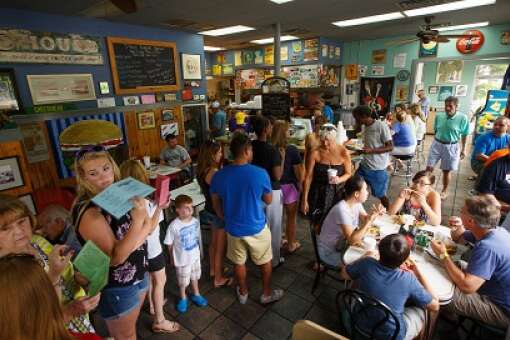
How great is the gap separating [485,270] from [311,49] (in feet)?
27.1

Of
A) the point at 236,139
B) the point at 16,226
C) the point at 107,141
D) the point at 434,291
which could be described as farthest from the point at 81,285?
the point at 107,141

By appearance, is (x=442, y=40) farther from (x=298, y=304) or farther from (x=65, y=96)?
(x=65, y=96)

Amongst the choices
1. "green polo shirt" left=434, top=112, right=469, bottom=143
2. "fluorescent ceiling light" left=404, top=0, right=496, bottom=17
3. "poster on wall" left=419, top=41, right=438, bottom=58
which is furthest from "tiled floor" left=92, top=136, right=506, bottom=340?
"poster on wall" left=419, top=41, right=438, bottom=58

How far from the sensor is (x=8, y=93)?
4.04 m

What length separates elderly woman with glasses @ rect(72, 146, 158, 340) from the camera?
137 cm

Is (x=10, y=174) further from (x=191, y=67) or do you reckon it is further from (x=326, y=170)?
(x=191, y=67)

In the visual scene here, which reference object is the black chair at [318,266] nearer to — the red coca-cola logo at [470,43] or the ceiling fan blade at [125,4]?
the ceiling fan blade at [125,4]

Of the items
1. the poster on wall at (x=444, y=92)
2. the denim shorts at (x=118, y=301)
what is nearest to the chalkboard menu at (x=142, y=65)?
the denim shorts at (x=118, y=301)

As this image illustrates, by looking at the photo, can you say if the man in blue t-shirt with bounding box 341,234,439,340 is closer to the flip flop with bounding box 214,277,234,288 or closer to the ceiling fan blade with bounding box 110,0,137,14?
the flip flop with bounding box 214,277,234,288

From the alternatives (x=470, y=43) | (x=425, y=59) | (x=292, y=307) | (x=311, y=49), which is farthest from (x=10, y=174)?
(x=470, y=43)

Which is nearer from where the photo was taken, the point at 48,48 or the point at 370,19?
the point at 48,48

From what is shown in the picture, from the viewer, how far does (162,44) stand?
5949 mm

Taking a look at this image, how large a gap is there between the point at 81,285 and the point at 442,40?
25.2 feet

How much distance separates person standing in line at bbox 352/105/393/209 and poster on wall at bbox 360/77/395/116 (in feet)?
19.4
